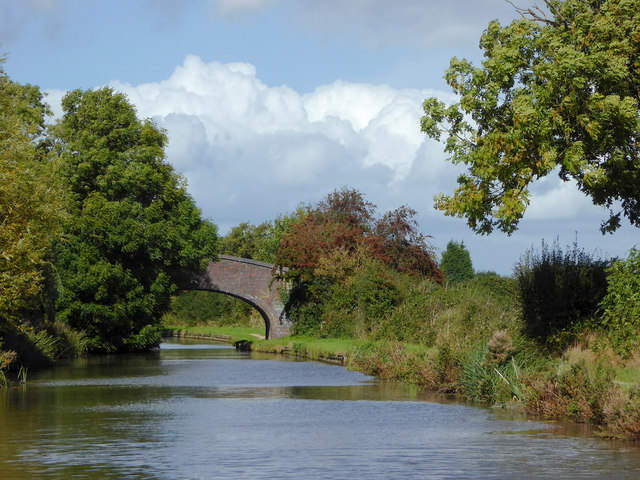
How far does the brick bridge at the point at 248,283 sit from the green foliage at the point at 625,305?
33.9 metres

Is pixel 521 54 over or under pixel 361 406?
over

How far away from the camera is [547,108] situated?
21.0m

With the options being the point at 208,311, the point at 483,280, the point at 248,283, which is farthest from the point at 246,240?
the point at 483,280

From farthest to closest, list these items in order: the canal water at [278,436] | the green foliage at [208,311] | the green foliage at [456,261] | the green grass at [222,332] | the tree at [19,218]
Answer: the green foliage at [208,311] < the green foliage at [456,261] < the green grass at [222,332] < the tree at [19,218] < the canal water at [278,436]

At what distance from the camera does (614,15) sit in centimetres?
2217

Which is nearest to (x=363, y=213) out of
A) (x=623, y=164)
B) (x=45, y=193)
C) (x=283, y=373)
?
(x=283, y=373)

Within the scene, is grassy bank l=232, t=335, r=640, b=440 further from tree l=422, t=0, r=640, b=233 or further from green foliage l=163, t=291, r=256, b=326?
green foliage l=163, t=291, r=256, b=326

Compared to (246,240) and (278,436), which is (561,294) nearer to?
(278,436)

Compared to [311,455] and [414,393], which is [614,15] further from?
[311,455]

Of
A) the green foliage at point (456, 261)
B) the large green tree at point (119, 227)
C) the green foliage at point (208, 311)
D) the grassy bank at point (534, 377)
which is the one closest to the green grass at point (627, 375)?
the grassy bank at point (534, 377)

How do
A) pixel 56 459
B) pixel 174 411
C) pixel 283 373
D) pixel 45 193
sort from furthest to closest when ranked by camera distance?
pixel 283 373, pixel 45 193, pixel 174 411, pixel 56 459

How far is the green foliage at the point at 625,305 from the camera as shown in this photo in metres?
21.9

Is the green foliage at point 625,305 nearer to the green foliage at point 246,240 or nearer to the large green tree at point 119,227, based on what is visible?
the large green tree at point 119,227

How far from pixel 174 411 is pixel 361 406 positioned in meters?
4.53
